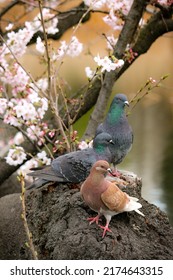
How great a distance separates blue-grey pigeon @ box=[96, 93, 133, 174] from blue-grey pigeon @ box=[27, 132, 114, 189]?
0.18 meters

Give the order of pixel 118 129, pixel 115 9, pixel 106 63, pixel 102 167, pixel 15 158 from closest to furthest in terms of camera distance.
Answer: pixel 102 167 < pixel 118 129 < pixel 106 63 < pixel 15 158 < pixel 115 9

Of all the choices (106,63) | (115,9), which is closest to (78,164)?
(106,63)

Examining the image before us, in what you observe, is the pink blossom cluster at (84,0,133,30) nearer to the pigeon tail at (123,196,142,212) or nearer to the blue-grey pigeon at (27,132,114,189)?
the blue-grey pigeon at (27,132,114,189)

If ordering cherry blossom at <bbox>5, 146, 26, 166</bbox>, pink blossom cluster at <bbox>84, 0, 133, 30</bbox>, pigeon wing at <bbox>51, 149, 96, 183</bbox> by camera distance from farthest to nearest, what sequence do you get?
pink blossom cluster at <bbox>84, 0, 133, 30</bbox>, cherry blossom at <bbox>5, 146, 26, 166</bbox>, pigeon wing at <bbox>51, 149, 96, 183</bbox>

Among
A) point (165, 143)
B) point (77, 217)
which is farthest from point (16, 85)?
point (165, 143)

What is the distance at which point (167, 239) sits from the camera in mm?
3615

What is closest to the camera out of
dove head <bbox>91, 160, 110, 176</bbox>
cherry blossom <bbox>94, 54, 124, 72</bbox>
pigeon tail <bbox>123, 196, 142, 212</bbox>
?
dove head <bbox>91, 160, 110, 176</bbox>

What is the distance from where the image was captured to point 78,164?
3824mm

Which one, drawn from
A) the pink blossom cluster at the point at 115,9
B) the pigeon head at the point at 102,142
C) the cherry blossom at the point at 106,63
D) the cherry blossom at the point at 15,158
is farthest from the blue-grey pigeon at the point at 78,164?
the pink blossom cluster at the point at 115,9

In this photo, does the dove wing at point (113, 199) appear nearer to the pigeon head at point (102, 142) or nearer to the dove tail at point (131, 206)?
the dove tail at point (131, 206)

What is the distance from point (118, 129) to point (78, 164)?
0.45 meters

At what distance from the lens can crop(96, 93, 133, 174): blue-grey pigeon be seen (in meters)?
4.09

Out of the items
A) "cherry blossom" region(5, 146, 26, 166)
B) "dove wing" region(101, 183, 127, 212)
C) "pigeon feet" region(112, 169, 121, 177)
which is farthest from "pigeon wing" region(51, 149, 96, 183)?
"cherry blossom" region(5, 146, 26, 166)

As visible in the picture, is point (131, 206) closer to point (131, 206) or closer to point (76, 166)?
point (131, 206)
